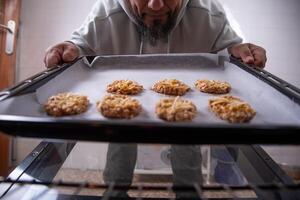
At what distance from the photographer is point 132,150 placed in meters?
0.85

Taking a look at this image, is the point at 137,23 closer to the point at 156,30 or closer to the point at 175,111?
the point at 156,30

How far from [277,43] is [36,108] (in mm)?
1759

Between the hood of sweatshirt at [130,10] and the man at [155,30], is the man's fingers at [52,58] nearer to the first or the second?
the man at [155,30]

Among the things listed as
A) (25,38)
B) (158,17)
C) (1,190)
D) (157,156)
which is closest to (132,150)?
(157,156)

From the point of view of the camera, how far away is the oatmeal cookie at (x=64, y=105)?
0.70 meters

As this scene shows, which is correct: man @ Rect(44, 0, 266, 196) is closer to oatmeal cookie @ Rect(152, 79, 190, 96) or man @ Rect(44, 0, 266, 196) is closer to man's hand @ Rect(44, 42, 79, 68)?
man's hand @ Rect(44, 42, 79, 68)

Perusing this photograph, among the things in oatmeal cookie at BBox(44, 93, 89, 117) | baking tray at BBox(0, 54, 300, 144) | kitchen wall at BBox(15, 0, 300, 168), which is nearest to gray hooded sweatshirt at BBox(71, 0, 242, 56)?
baking tray at BBox(0, 54, 300, 144)

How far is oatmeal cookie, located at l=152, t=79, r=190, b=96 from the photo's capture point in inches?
35.9

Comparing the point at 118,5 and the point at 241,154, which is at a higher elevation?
the point at 118,5

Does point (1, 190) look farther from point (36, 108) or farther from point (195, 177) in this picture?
point (195, 177)

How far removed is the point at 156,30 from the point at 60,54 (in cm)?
36

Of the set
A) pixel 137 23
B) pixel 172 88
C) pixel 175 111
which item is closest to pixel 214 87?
pixel 172 88

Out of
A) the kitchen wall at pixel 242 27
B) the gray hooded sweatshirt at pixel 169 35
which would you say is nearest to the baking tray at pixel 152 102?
the gray hooded sweatshirt at pixel 169 35

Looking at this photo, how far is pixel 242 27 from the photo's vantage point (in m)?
1.95
